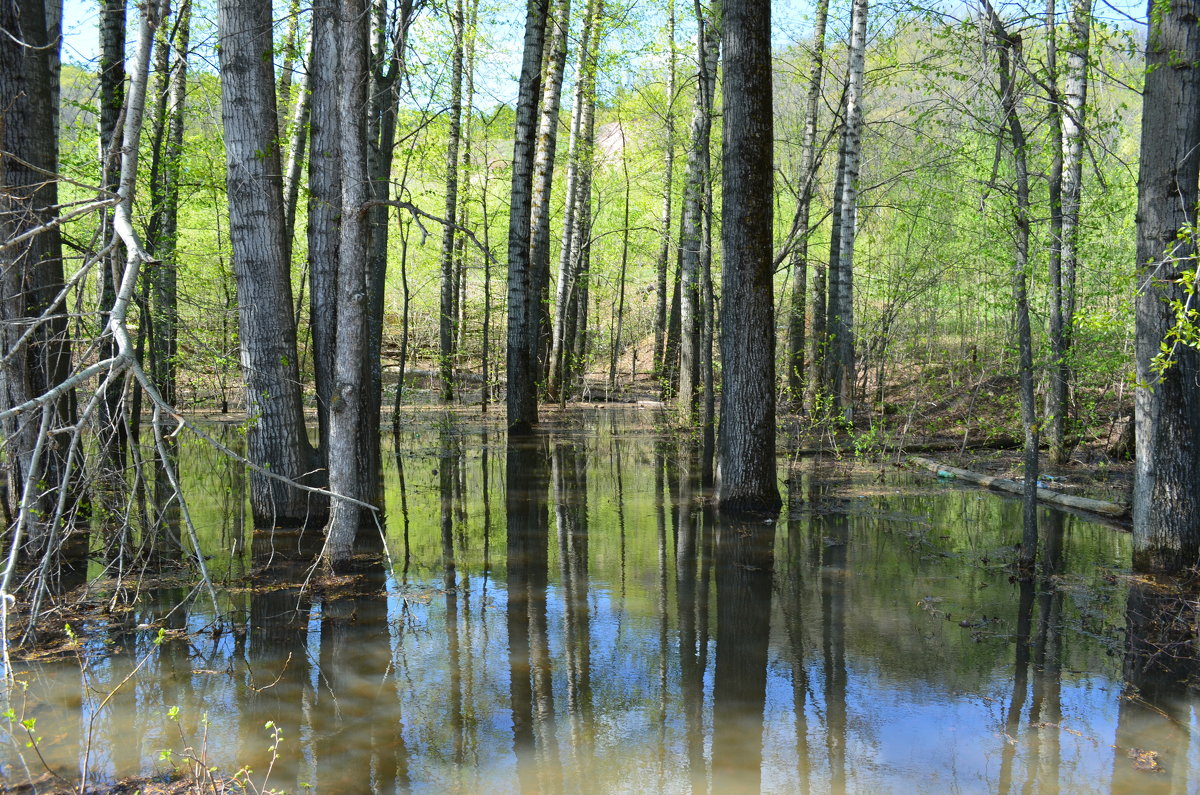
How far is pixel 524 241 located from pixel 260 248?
7079mm

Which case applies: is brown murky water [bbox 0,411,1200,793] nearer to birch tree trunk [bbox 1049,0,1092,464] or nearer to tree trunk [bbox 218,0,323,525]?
tree trunk [bbox 218,0,323,525]

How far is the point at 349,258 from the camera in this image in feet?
22.3

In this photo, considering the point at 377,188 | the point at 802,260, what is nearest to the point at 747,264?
the point at 377,188

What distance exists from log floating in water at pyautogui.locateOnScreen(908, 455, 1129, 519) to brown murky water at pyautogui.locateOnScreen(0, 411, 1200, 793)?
0.49 metres

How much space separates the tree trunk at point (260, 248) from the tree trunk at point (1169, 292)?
7507 millimetres

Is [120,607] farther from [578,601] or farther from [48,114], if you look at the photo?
[48,114]

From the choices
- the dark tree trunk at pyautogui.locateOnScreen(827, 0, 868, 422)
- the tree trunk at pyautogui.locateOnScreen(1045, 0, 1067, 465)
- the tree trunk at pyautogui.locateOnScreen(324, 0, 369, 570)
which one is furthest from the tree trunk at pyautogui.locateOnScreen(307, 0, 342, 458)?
the dark tree trunk at pyautogui.locateOnScreen(827, 0, 868, 422)

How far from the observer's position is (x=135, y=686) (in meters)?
5.10

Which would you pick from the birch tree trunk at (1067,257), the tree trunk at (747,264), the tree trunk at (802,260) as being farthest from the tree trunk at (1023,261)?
the tree trunk at (802,260)

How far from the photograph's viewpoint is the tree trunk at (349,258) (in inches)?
263

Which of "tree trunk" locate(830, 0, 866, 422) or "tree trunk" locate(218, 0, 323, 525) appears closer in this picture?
"tree trunk" locate(218, 0, 323, 525)

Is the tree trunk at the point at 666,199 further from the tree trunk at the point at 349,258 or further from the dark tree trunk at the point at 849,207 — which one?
the tree trunk at the point at 349,258

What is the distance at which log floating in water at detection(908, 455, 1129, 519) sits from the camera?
377 inches

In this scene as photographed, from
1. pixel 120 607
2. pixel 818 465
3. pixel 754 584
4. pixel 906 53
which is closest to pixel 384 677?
pixel 120 607
